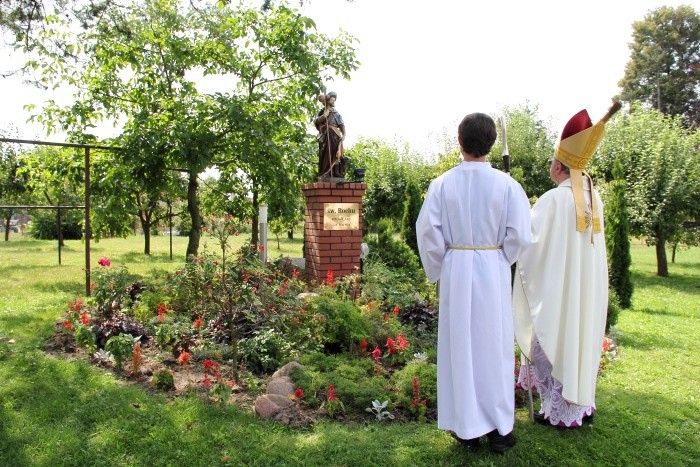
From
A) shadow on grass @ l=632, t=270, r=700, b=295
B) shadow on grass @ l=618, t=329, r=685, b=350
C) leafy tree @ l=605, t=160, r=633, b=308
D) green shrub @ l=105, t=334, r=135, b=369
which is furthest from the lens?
shadow on grass @ l=632, t=270, r=700, b=295

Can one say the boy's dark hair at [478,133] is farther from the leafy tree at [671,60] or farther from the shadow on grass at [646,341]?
the leafy tree at [671,60]

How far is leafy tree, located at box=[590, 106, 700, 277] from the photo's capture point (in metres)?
15.8

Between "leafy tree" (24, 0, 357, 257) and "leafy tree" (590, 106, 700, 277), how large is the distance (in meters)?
10.7

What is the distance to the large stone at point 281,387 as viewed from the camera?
13.5 ft

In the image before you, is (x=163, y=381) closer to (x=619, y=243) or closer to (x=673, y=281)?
(x=619, y=243)

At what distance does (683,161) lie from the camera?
53.5 ft

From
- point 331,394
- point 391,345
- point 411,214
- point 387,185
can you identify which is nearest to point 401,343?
point 391,345

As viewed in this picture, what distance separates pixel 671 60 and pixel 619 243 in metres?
27.6

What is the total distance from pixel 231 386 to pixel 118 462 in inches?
43.6

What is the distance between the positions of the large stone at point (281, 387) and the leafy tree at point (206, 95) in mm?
5780

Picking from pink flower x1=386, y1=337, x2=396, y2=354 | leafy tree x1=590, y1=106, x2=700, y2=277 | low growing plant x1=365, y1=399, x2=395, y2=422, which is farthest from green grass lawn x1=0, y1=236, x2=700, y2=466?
leafy tree x1=590, y1=106, x2=700, y2=277

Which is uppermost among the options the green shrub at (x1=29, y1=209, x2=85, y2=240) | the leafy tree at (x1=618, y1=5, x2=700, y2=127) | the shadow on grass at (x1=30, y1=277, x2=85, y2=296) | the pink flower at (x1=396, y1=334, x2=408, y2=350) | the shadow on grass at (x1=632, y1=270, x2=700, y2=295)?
the leafy tree at (x1=618, y1=5, x2=700, y2=127)

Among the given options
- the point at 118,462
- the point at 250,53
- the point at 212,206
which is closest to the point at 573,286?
the point at 118,462

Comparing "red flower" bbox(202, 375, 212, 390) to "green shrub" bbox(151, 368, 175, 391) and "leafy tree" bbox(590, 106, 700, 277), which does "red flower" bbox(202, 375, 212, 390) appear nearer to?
"green shrub" bbox(151, 368, 175, 391)
